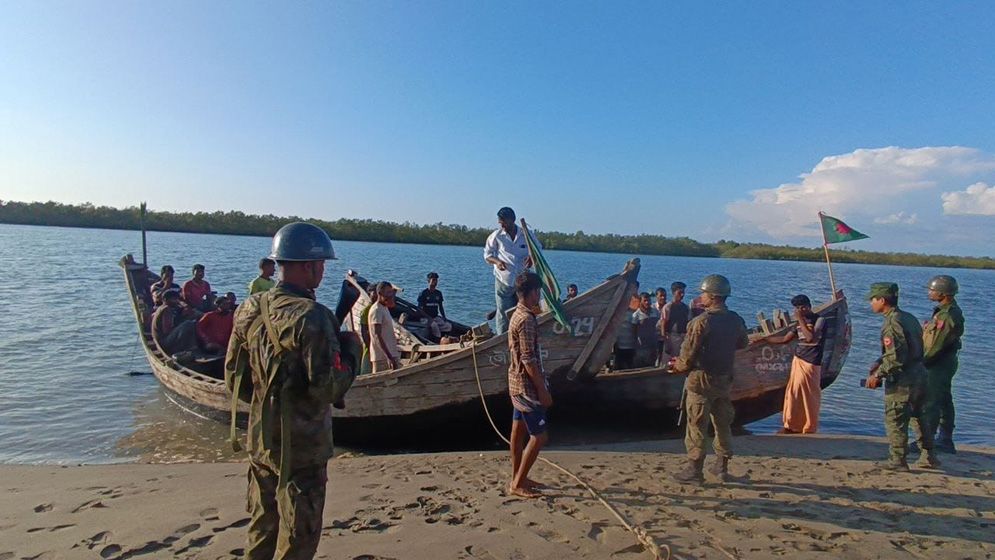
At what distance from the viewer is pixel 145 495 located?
5504 mm

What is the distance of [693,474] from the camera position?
5.42 metres

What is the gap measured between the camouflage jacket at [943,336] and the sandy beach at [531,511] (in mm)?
1127

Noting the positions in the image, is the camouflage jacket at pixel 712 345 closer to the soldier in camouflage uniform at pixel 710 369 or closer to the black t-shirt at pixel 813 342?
the soldier in camouflage uniform at pixel 710 369

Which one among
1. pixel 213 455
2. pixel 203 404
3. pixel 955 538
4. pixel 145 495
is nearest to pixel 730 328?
pixel 955 538

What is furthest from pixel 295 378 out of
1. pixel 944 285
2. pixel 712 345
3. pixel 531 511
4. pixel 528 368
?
pixel 944 285

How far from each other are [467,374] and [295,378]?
4.79 metres

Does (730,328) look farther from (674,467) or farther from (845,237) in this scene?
(845,237)

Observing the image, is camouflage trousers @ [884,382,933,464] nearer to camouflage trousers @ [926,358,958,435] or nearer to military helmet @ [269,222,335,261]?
camouflage trousers @ [926,358,958,435]

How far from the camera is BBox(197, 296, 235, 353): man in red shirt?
1017 centimetres

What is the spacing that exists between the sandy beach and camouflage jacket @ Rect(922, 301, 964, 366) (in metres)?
1.13

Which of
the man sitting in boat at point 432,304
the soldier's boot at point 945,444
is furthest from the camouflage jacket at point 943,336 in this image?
the man sitting in boat at point 432,304

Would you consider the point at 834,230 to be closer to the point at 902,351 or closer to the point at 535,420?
the point at 902,351

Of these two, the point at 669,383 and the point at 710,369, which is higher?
the point at 710,369

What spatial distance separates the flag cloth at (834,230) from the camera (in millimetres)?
9664
